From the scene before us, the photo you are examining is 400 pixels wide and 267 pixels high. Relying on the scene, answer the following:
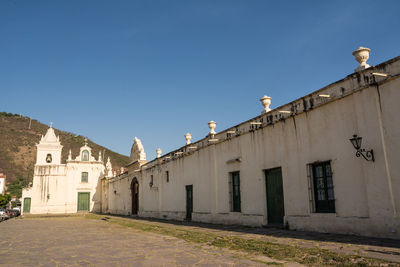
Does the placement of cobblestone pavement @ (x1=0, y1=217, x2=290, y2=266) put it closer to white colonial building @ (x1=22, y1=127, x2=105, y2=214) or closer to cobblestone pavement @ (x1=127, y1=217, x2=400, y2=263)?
cobblestone pavement @ (x1=127, y1=217, x2=400, y2=263)

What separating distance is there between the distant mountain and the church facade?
196ft

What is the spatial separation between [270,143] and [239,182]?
2691 mm

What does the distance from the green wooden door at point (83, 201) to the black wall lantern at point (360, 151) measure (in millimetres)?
37790

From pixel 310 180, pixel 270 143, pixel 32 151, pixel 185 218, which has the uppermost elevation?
pixel 32 151

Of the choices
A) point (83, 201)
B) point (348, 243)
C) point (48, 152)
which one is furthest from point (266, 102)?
point (48, 152)

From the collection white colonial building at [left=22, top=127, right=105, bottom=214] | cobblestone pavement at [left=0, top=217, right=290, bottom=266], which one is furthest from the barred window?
white colonial building at [left=22, top=127, right=105, bottom=214]

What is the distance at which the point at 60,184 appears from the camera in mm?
39406

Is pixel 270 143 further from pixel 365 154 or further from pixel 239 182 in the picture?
pixel 365 154

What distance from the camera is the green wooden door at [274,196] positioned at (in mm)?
11039

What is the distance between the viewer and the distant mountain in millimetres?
75188

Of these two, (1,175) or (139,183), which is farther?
(1,175)

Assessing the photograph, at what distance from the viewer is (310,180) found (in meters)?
9.83

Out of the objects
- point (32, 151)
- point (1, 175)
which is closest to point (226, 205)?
point (1, 175)

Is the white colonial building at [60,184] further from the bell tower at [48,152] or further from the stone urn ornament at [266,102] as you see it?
the stone urn ornament at [266,102]
